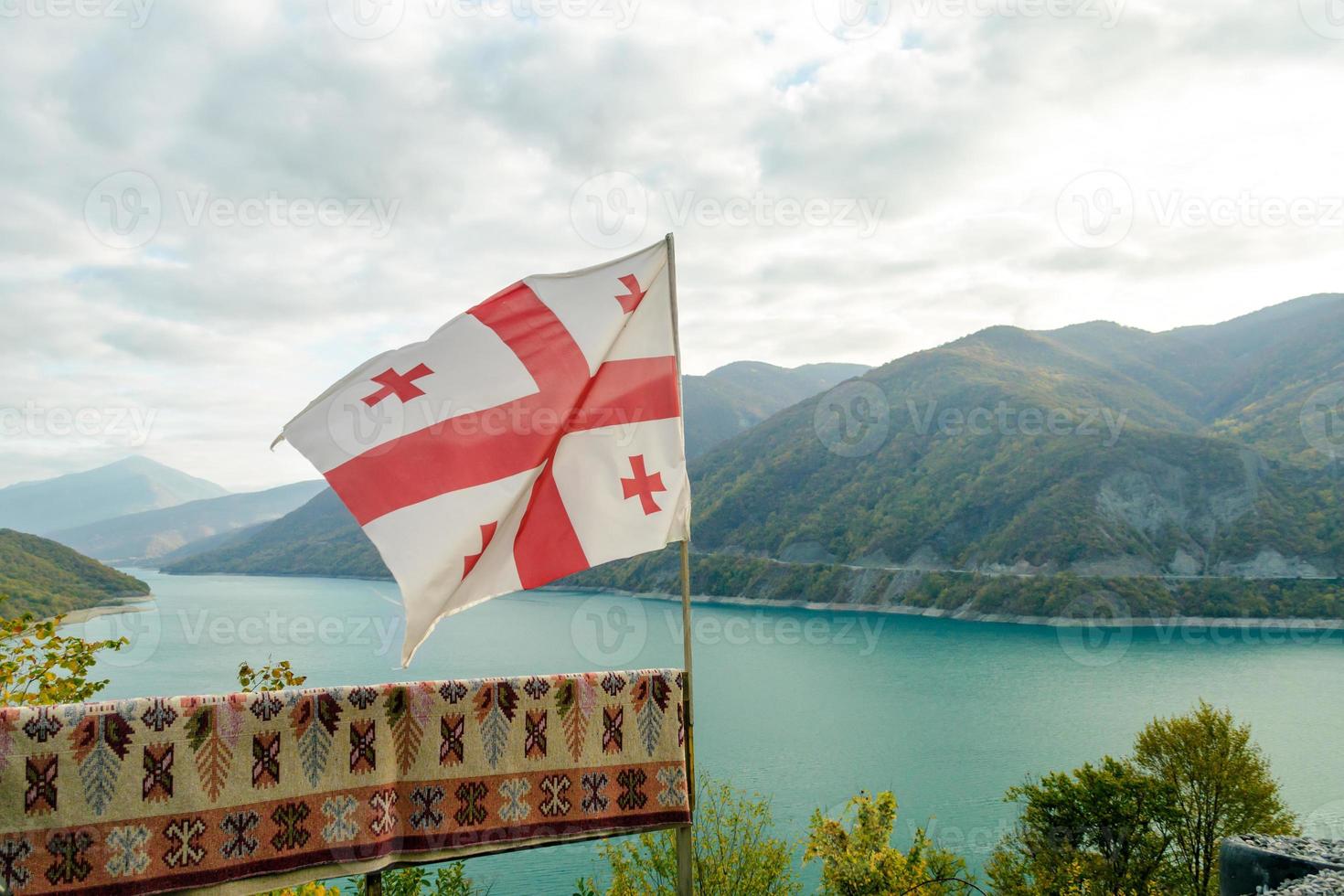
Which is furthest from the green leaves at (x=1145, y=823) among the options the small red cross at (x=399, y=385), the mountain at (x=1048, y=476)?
the mountain at (x=1048, y=476)

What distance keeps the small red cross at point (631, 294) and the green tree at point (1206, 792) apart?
79.6 feet

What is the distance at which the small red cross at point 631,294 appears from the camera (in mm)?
4124

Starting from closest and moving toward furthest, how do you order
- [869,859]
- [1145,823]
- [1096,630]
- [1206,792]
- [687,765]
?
[687,765]
[869,859]
[1145,823]
[1206,792]
[1096,630]

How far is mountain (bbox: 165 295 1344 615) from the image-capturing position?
76.3 meters

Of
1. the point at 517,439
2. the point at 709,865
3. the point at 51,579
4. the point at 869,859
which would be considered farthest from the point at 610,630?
the point at 517,439

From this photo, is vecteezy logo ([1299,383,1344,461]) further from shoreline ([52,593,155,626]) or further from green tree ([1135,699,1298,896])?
shoreline ([52,593,155,626])

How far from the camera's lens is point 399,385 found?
3.82 m

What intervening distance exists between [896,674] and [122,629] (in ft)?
201

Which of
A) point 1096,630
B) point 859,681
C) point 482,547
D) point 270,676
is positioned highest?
point 482,547

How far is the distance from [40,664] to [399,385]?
350cm

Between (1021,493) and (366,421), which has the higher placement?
(1021,493)

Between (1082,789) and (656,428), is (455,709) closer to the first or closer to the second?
(656,428)

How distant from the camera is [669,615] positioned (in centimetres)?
7981

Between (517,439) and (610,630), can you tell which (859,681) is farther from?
(517,439)
